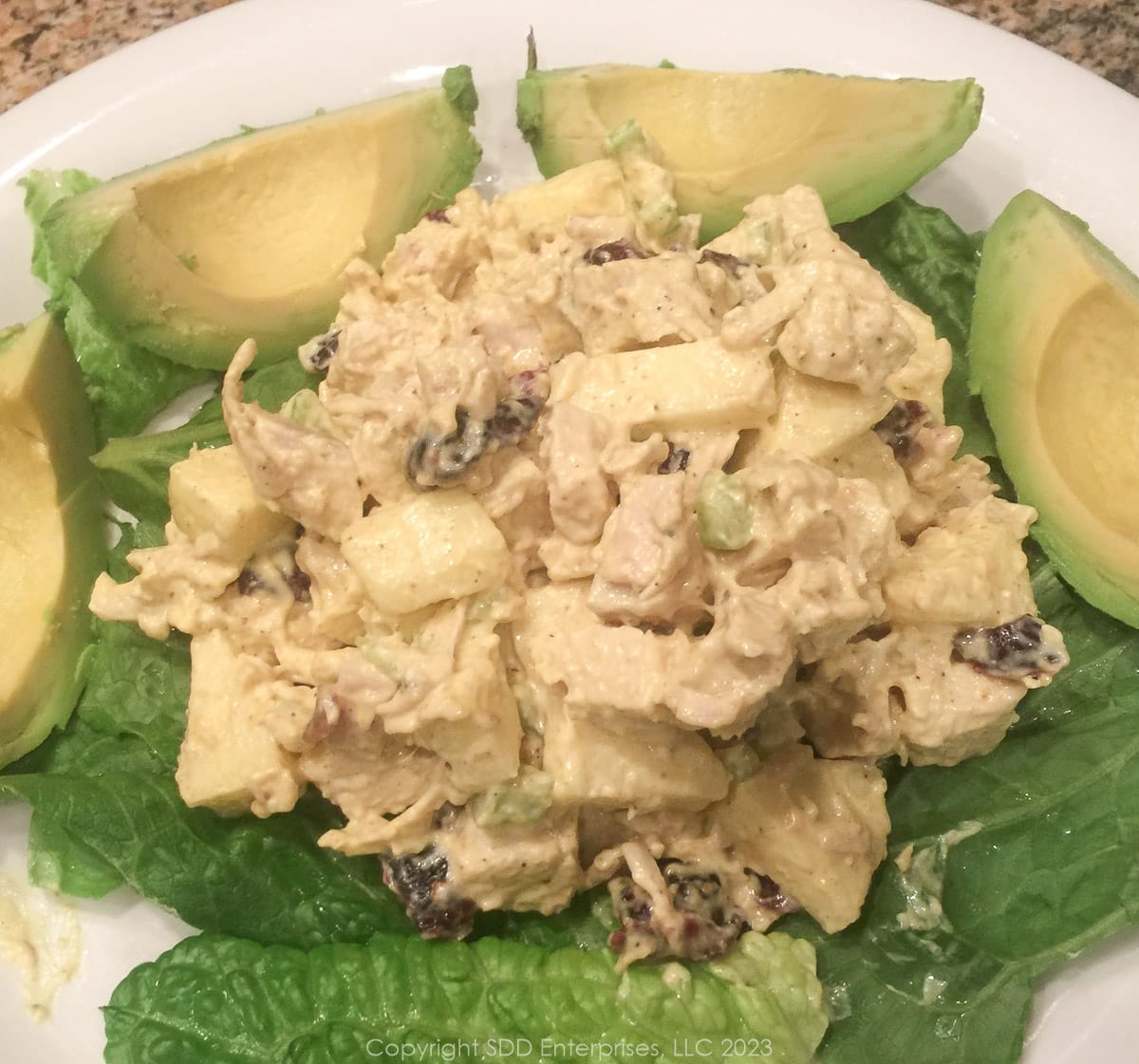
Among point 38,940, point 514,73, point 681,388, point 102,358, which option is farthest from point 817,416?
point 38,940

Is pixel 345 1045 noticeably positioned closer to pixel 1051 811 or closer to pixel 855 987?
pixel 855 987

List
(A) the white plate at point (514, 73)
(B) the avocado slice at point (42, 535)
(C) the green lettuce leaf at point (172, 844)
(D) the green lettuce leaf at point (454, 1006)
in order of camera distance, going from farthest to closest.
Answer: (A) the white plate at point (514, 73), (B) the avocado slice at point (42, 535), (C) the green lettuce leaf at point (172, 844), (D) the green lettuce leaf at point (454, 1006)

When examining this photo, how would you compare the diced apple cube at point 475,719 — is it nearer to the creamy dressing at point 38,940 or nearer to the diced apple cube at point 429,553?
the diced apple cube at point 429,553

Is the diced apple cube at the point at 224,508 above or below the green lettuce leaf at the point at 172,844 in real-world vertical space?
above

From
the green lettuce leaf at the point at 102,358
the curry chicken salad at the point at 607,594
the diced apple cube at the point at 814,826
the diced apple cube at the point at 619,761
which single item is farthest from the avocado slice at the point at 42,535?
the diced apple cube at the point at 814,826

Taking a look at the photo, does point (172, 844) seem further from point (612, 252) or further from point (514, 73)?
point (514, 73)

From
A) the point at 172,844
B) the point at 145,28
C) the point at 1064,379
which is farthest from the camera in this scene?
the point at 145,28
